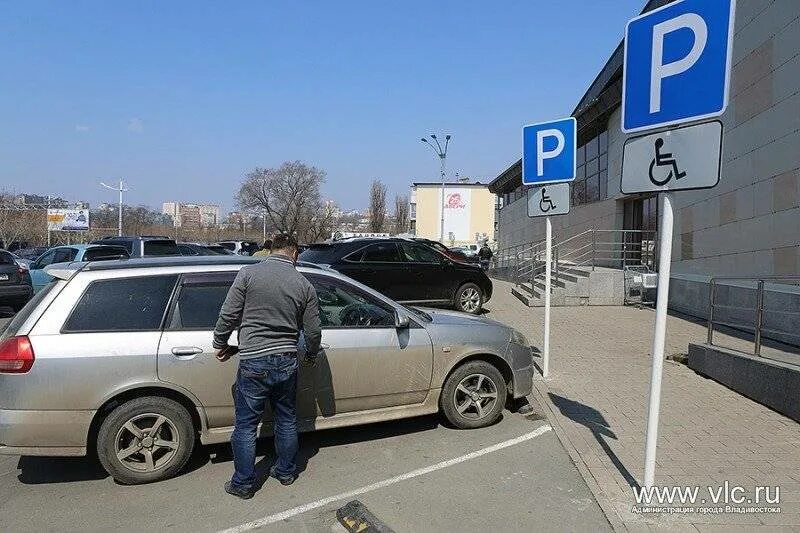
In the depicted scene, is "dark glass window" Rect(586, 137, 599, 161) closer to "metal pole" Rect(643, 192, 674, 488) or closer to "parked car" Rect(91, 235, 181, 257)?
"parked car" Rect(91, 235, 181, 257)

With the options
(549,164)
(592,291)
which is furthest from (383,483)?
(592,291)

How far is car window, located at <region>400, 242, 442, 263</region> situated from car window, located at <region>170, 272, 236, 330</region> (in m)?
7.28

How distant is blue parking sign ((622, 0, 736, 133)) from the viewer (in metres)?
3.01

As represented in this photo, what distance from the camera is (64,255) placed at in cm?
1403

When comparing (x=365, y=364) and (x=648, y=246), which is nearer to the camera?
(x=365, y=364)

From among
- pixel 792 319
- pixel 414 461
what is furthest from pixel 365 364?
pixel 792 319

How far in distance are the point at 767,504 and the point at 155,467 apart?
172 inches

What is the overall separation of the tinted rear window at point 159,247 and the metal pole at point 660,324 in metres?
13.8

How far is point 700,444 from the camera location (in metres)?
4.52

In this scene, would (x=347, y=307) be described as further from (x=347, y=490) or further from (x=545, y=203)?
(x=545, y=203)

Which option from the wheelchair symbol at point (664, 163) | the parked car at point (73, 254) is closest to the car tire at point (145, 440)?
the wheelchair symbol at point (664, 163)

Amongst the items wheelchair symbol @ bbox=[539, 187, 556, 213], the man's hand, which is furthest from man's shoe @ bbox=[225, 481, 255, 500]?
wheelchair symbol @ bbox=[539, 187, 556, 213]

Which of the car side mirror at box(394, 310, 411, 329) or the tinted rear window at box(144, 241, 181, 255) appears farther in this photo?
the tinted rear window at box(144, 241, 181, 255)

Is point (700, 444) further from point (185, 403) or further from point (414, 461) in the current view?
point (185, 403)
